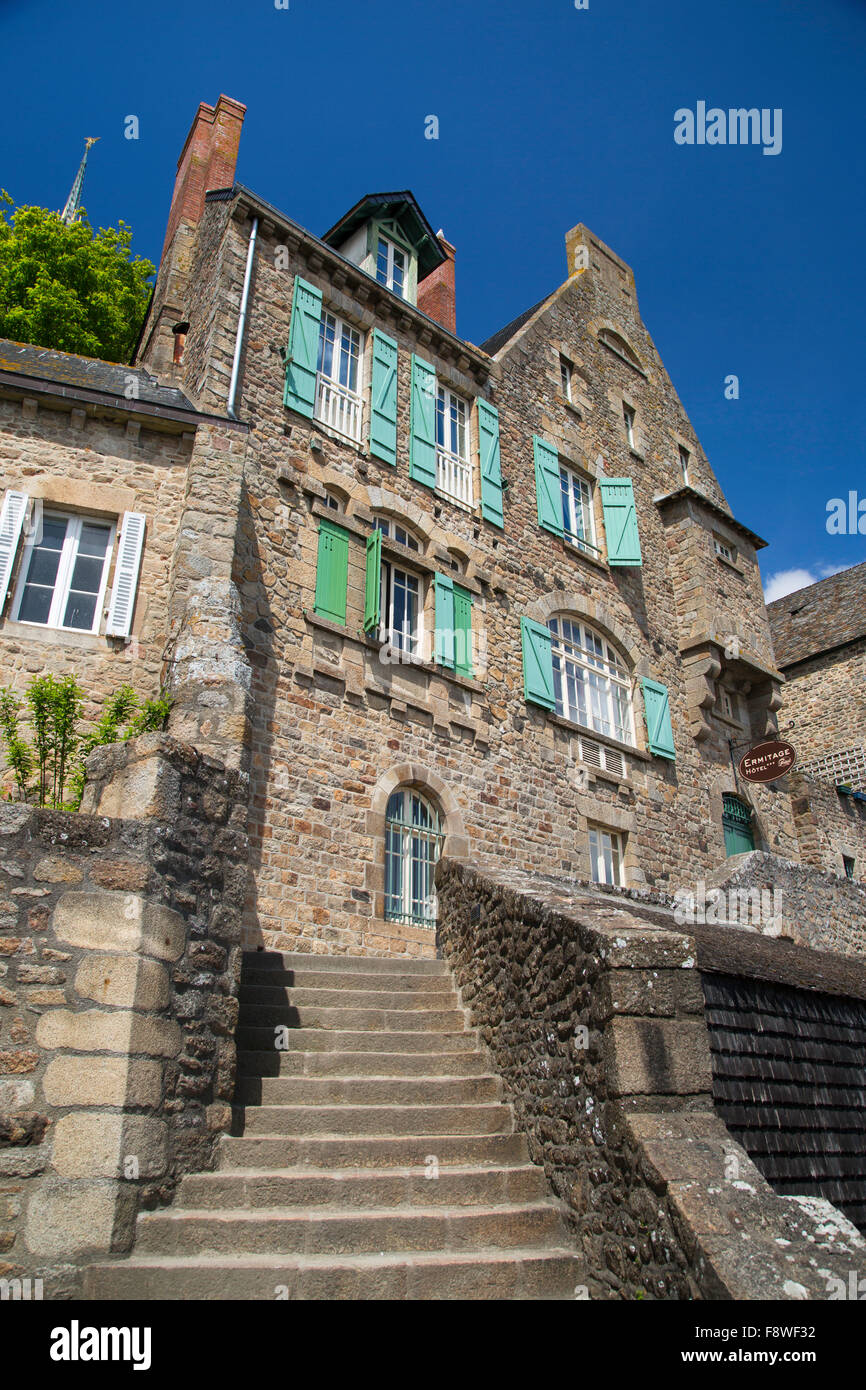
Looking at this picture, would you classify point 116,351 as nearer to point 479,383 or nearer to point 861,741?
point 479,383

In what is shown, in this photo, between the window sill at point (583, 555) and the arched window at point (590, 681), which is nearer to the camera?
the arched window at point (590, 681)

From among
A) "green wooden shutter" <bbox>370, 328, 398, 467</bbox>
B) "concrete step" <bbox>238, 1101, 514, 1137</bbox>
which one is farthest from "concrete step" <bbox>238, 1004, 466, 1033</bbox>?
"green wooden shutter" <bbox>370, 328, 398, 467</bbox>

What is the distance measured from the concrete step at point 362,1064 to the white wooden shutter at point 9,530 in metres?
4.64

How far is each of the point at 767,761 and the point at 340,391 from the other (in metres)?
9.02

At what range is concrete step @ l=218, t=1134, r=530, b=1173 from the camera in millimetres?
4383

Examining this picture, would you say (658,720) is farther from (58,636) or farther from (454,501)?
(58,636)

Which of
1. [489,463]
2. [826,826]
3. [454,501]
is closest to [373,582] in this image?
[454,501]

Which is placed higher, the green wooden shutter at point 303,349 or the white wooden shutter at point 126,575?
the green wooden shutter at point 303,349

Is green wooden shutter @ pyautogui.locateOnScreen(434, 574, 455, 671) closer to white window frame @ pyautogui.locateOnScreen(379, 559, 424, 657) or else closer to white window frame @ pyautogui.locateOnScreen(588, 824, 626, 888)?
white window frame @ pyautogui.locateOnScreen(379, 559, 424, 657)

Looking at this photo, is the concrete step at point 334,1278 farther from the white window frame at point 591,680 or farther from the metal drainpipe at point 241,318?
the white window frame at point 591,680

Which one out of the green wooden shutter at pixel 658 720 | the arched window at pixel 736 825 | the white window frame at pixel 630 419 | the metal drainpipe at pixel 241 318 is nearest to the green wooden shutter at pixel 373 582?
the metal drainpipe at pixel 241 318

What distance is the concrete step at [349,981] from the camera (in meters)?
6.14
